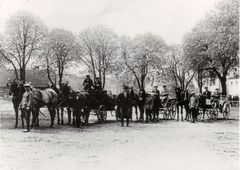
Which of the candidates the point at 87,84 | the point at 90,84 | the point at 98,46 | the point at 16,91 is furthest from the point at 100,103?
the point at 98,46

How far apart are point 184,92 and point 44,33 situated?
1481 cm

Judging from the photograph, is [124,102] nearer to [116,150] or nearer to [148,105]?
[148,105]

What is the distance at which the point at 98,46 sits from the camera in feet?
108

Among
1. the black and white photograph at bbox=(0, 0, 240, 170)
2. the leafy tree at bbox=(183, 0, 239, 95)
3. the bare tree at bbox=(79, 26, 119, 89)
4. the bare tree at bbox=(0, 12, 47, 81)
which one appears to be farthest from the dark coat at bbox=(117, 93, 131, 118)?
the leafy tree at bbox=(183, 0, 239, 95)

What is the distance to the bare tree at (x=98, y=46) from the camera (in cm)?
2918

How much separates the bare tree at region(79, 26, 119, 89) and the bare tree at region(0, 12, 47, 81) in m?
3.47

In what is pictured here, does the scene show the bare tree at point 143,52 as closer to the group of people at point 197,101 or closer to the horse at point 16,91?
the group of people at point 197,101

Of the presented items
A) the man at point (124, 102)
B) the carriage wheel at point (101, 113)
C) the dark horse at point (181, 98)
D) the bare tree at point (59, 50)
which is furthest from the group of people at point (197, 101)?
the bare tree at point (59, 50)

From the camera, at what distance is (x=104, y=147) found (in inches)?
413

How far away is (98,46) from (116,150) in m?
23.6

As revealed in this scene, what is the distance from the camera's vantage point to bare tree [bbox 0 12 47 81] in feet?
93.5

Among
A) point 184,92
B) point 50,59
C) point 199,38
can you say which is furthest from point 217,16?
point 50,59

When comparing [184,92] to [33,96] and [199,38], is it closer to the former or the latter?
A: [33,96]

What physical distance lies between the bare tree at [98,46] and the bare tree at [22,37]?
3472 mm
